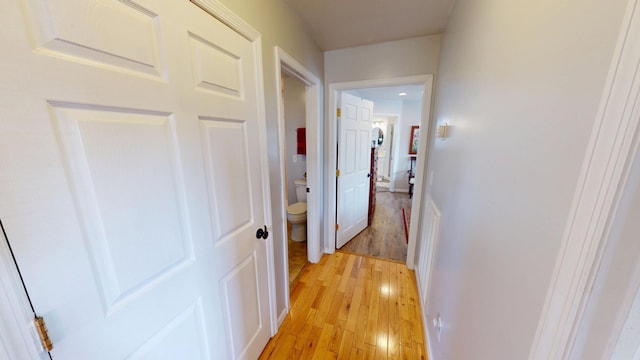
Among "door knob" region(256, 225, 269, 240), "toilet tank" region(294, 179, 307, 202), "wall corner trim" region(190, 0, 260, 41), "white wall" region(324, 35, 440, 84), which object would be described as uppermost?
"white wall" region(324, 35, 440, 84)

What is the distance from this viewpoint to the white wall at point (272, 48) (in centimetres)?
116

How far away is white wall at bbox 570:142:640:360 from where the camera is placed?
310 mm

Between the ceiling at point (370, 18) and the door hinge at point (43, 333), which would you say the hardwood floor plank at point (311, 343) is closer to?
the door hinge at point (43, 333)

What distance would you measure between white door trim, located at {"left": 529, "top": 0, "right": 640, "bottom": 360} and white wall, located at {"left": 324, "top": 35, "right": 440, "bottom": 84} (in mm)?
1871

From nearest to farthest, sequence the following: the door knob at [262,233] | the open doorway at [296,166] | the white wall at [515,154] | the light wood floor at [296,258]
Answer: the white wall at [515,154], the door knob at [262,233], the open doorway at [296,166], the light wood floor at [296,258]

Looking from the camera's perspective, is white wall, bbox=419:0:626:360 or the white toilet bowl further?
the white toilet bowl

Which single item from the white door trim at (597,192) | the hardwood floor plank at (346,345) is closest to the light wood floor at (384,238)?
the hardwood floor plank at (346,345)

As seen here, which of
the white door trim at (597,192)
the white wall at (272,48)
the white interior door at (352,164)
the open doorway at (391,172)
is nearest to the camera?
the white door trim at (597,192)

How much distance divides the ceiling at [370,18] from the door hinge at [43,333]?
1.88 metres

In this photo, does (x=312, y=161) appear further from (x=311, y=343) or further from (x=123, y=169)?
(x=123, y=169)

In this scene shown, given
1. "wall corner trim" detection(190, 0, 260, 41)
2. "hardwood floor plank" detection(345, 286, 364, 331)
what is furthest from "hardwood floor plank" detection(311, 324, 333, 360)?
"wall corner trim" detection(190, 0, 260, 41)

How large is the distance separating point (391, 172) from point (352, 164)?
338cm

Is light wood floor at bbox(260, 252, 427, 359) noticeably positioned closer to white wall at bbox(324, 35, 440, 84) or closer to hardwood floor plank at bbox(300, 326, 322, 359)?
hardwood floor plank at bbox(300, 326, 322, 359)

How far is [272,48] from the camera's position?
133cm
